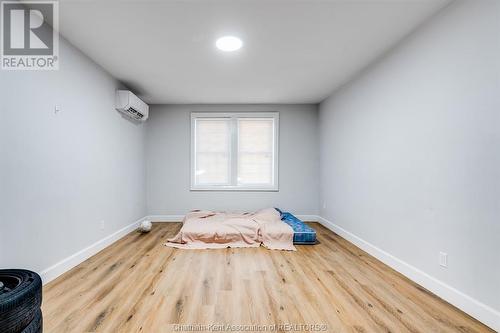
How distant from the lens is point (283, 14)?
2.08 meters

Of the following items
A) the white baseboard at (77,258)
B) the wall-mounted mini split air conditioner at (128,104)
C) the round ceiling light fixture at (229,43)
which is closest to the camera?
the white baseboard at (77,258)

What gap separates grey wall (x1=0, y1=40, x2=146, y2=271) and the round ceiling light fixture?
64.1 inches

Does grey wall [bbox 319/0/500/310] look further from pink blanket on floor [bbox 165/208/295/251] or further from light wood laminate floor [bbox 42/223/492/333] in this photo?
pink blanket on floor [bbox 165/208/295/251]

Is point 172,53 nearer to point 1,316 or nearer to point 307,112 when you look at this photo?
point 1,316

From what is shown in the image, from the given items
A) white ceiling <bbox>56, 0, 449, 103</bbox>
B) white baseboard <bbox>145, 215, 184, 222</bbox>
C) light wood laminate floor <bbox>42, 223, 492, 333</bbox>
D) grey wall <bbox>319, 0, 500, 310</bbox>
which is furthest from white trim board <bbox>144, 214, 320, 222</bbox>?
white ceiling <bbox>56, 0, 449, 103</bbox>

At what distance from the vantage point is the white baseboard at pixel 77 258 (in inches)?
88.3

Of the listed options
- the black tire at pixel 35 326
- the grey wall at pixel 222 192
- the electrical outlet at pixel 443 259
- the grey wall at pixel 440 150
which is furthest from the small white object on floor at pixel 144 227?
the electrical outlet at pixel 443 259

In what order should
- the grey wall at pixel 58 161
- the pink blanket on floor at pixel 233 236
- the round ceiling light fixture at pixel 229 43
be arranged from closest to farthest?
the grey wall at pixel 58 161 → the round ceiling light fixture at pixel 229 43 → the pink blanket on floor at pixel 233 236

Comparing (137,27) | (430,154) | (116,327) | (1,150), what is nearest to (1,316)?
(116,327)

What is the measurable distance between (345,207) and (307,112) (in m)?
2.24

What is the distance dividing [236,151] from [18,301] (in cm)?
406

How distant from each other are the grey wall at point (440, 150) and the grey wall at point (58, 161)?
3.54 metres

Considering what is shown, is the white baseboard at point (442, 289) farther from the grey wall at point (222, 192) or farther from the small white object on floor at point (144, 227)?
the small white object on floor at point (144, 227)

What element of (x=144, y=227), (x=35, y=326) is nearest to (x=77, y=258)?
(x=144, y=227)
